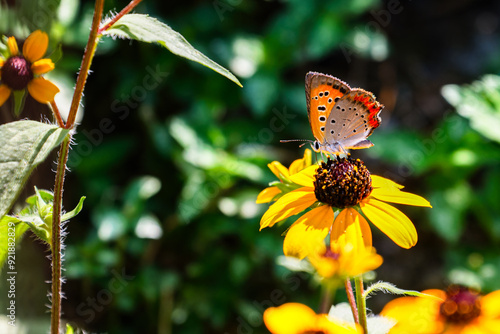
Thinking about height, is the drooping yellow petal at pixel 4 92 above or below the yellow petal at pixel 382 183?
above

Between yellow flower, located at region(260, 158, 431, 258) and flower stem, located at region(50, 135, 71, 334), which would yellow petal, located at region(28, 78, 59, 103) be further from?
yellow flower, located at region(260, 158, 431, 258)

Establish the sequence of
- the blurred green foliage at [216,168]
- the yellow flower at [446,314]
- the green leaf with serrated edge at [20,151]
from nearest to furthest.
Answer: the green leaf with serrated edge at [20,151] < the yellow flower at [446,314] < the blurred green foliage at [216,168]

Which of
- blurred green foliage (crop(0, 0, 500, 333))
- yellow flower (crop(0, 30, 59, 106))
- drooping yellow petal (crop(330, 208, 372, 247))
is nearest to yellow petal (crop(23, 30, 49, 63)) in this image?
yellow flower (crop(0, 30, 59, 106))

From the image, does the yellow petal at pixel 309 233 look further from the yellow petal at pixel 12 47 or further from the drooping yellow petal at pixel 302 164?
the yellow petal at pixel 12 47

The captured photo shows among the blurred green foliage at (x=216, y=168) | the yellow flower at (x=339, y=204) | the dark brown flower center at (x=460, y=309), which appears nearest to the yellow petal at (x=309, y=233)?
the yellow flower at (x=339, y=204)

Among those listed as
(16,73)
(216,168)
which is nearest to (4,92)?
(16,73)

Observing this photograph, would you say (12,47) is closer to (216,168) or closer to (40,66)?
(40,66)
